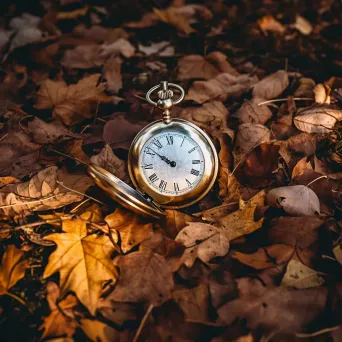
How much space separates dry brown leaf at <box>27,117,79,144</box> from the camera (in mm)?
2441

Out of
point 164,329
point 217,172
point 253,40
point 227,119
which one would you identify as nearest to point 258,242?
point 217,172

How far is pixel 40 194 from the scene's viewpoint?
2.11 m

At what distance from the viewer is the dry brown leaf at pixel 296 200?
6.58 ft

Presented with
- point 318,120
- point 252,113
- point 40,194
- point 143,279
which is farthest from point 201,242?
point 318,120

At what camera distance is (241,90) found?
2.79 m

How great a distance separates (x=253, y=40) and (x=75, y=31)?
66.0 inches

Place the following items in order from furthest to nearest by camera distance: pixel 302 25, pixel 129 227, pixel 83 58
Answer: pixel 302 25, pixel 83 58, pixel 129 227

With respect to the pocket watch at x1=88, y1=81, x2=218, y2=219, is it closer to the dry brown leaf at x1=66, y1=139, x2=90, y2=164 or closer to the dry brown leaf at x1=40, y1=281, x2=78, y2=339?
the dry brown leaf at x1=66, y1=139, x2=90, y2=164

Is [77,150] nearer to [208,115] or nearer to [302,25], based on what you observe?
[208,115]

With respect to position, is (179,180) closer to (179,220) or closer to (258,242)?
(179,220)

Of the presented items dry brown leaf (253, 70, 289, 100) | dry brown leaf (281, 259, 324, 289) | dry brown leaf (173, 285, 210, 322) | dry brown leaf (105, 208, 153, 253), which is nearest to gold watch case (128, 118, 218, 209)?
dry brown leaf (105, 208, 153, 253)

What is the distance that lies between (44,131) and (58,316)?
1.26 meters

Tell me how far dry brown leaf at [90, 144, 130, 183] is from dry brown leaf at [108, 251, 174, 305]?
0.55 m

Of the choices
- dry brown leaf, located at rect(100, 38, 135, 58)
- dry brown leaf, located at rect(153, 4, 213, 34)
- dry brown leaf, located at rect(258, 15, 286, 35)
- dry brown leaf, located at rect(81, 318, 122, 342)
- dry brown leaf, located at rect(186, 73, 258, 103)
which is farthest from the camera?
dry brown leaf, located at rect(258, 15, 286, 35)
